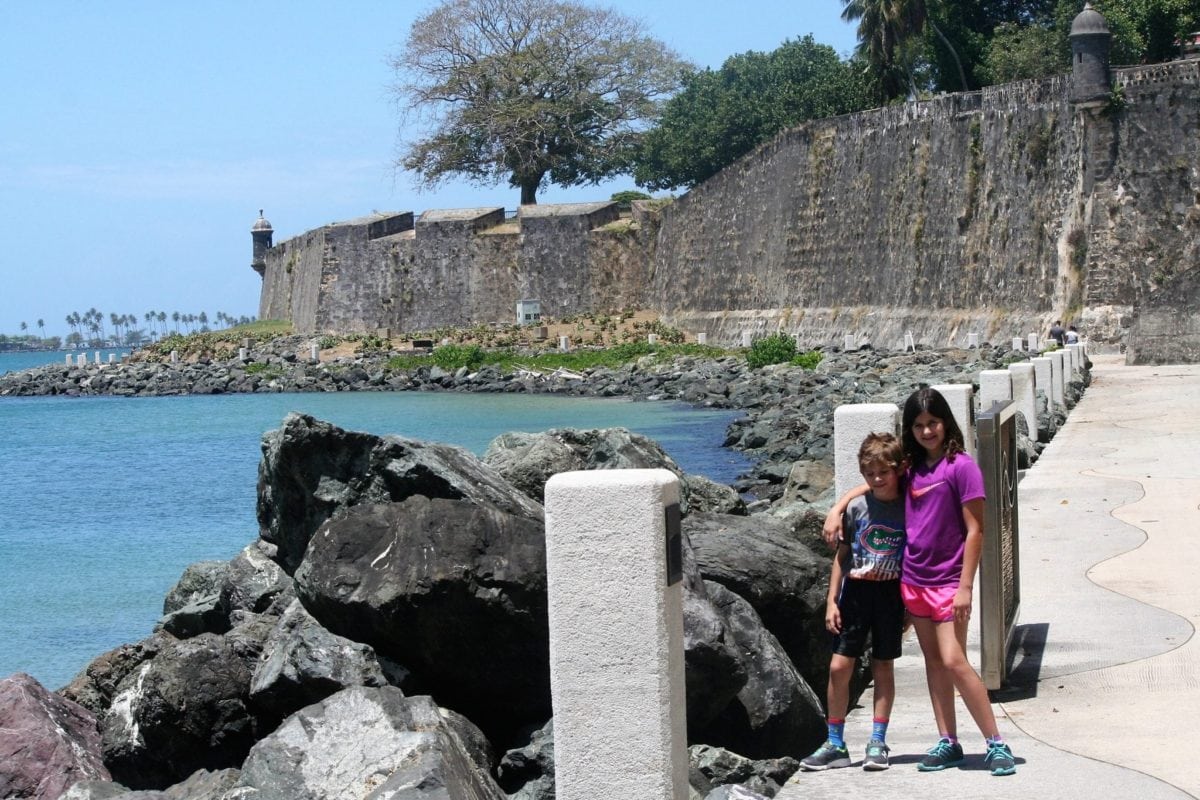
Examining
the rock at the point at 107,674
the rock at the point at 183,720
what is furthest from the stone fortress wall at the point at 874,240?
the rock at the point at 183,720

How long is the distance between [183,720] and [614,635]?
3579 millimetres

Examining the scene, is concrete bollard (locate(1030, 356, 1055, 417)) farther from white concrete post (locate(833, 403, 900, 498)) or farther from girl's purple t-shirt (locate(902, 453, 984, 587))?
girl's purple t-shirt (locate(902, 453, 984, 587))

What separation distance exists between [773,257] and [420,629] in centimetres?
4995

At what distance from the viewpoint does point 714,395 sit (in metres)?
42.7

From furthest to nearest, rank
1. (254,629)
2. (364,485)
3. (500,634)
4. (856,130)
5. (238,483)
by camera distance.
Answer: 1. (856,130)
2. (238,483)
3. (364,485)
4. (254,629)
5. (500,634)

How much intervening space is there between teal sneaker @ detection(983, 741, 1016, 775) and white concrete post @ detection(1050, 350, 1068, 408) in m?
16.3

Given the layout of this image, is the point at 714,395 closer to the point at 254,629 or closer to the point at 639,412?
the point at 639,412

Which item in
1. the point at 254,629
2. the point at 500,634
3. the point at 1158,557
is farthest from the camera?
the point at 1158,557

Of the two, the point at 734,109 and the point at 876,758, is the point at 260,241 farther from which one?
the point at 876,758

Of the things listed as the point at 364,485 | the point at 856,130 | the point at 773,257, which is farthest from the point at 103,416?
the point at 364,485

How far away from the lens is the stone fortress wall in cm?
3762

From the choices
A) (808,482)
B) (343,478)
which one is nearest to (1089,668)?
(343,478)

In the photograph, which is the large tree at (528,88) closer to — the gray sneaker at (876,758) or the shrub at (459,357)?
the shrub at (459,357)

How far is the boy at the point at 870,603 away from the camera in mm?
6445
